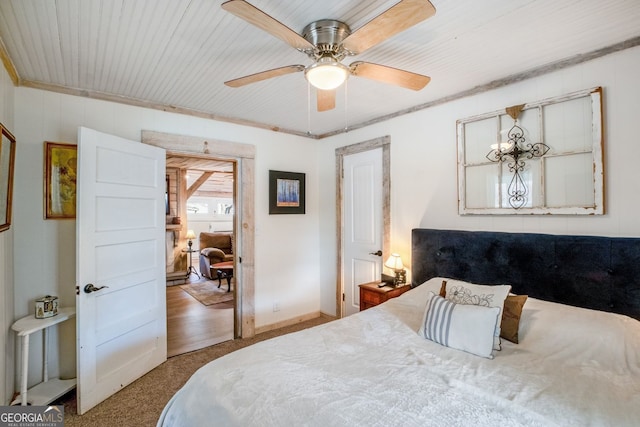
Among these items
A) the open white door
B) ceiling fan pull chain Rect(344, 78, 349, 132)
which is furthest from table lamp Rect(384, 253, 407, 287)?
the open white door

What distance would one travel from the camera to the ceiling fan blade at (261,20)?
1186 millimetres

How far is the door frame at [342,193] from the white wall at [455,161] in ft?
0.21

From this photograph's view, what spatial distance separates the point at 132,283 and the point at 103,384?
767 mm

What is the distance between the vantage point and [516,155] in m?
2.34

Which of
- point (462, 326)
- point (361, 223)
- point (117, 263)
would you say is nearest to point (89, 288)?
point (117, 263)

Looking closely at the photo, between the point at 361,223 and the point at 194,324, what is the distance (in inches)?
99.9

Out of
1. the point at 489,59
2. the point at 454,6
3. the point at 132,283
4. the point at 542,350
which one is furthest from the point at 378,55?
the point at 132,283

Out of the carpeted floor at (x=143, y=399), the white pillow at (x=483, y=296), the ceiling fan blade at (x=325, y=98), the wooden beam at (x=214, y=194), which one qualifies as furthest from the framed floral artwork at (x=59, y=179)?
the wooden beam at (x=214, y=194)

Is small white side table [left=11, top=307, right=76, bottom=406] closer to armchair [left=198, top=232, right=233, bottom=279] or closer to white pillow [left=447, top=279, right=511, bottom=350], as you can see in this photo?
white pillow [left=447, top=279, right=511, bottom=350]

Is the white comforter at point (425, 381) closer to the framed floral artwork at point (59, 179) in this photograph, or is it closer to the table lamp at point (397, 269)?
the table lamp at point (397, 269)

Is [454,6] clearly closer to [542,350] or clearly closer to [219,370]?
[542,350]

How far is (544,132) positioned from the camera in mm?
2225

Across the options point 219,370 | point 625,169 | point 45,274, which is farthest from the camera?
point 45,274

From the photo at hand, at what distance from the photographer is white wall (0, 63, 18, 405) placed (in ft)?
6.45
